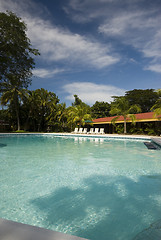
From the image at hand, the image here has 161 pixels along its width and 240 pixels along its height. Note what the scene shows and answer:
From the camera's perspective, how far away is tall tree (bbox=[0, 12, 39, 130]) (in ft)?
42.9

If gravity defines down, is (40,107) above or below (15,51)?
below

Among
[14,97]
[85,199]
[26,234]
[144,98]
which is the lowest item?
[85,199]

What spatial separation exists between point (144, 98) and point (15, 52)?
111 ft

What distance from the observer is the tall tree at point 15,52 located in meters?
13.1

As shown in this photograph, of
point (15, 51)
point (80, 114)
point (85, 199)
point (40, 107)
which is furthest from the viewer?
point (40, 107)

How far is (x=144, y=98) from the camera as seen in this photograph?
40.9m

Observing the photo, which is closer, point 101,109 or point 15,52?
point 15,52

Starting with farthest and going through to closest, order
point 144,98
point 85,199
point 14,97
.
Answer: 1. point 144,98
2. point 14,97
3. point 85,199

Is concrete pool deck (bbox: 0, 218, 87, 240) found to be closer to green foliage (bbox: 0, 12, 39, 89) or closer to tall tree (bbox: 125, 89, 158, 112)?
green foliage (bbox: 0, 12, 39, 89)

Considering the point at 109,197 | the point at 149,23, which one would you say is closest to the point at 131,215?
the point at 109,197

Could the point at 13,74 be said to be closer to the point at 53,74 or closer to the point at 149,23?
the point at 149,23

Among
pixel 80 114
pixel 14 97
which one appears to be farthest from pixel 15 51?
pixel 14 97

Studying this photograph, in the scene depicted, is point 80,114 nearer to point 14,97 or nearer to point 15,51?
point 14,97

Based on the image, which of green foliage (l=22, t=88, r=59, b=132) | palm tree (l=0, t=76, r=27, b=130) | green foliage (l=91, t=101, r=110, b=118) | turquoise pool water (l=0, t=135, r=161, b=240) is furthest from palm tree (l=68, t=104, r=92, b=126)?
turquoise pool water (l=0, t=135, r=161, b=240)
